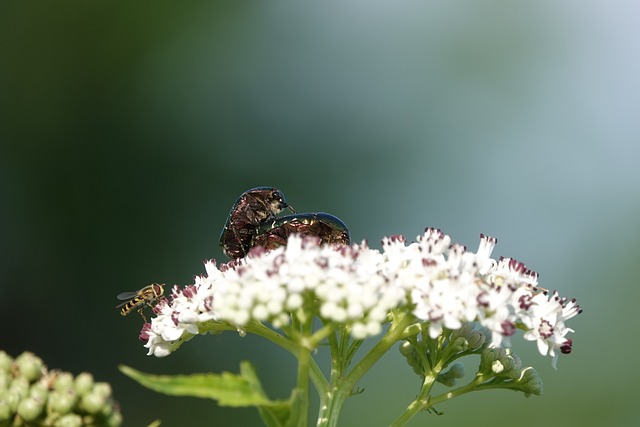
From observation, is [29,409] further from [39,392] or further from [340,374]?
[340,374]

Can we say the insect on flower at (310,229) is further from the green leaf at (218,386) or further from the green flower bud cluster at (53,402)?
the green flower bud cluster at (53,402)

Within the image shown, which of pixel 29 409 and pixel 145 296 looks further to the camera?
pixel 145 296

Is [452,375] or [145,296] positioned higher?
[145,296]

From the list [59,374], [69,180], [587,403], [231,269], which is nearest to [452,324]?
[231,269]

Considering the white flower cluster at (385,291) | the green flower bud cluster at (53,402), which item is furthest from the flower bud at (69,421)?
the white flower cluster at (385,291)

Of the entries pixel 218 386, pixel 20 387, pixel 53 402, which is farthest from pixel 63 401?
pixel 218 386
